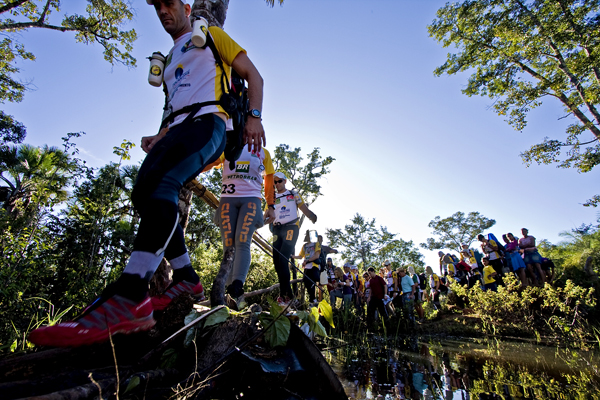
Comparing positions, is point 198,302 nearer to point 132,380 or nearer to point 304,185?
point 132,380

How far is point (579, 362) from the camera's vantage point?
7.63 ft

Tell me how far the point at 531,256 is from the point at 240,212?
844cm

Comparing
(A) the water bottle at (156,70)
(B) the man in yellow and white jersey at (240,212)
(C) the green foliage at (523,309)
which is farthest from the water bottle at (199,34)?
(C) the green foliage at (523,309)

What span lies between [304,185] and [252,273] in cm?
1134

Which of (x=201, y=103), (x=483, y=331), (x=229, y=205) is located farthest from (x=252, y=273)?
(x=201, y=103)

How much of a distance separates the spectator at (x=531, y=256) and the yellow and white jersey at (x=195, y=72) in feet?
28.9

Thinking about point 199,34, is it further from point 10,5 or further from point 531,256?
point 10,5

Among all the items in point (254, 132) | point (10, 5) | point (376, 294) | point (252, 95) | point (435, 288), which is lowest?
point (376, 294)

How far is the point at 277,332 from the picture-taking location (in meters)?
1.14

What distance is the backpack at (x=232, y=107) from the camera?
1.55 meters

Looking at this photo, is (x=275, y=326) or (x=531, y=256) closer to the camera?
(x=275, y=326)

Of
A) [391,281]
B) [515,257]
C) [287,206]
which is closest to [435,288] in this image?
[391,281]

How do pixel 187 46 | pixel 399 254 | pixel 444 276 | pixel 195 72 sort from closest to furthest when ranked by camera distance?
pixel 195 72
pixel 187 46
pixel 444 276
pixel 399 254

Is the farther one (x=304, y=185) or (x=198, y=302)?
(x=304, y=185)
